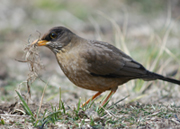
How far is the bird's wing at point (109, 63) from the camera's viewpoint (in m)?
4.46

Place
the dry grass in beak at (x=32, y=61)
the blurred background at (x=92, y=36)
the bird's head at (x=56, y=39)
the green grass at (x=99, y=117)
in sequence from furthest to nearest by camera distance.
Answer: the blurred background at (x=92, y=36) → the bird's head at (x=56, y=39) → the dry grass in beak at (x=32, y=61) → the green grass at (x=99, y=117)

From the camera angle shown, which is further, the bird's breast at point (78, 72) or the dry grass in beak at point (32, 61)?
the bird's breast at point (78, 72)

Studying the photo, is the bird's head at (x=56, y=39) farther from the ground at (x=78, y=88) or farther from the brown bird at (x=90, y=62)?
the ground at (x=78, y=88)

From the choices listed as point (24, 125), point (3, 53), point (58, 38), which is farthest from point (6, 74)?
point (24, 125)

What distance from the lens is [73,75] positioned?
428 centimetres

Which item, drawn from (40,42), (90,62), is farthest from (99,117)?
(40,42)

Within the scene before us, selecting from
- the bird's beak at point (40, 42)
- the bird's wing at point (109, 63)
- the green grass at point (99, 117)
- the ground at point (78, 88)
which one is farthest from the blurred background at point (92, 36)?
the green grass at point (99, 117)

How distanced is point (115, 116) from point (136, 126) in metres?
0.31

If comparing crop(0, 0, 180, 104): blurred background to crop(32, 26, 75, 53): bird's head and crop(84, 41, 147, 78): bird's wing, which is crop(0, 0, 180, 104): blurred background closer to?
crop(32, 26, 75, 53): bird's head

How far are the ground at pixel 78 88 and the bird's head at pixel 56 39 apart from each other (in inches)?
7.8

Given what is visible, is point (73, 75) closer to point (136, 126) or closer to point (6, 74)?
point (136, 126)

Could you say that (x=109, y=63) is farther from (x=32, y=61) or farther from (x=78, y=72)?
(x=32, y=61)

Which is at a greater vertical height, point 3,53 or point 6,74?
point 3,53

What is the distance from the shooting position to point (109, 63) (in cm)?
460
